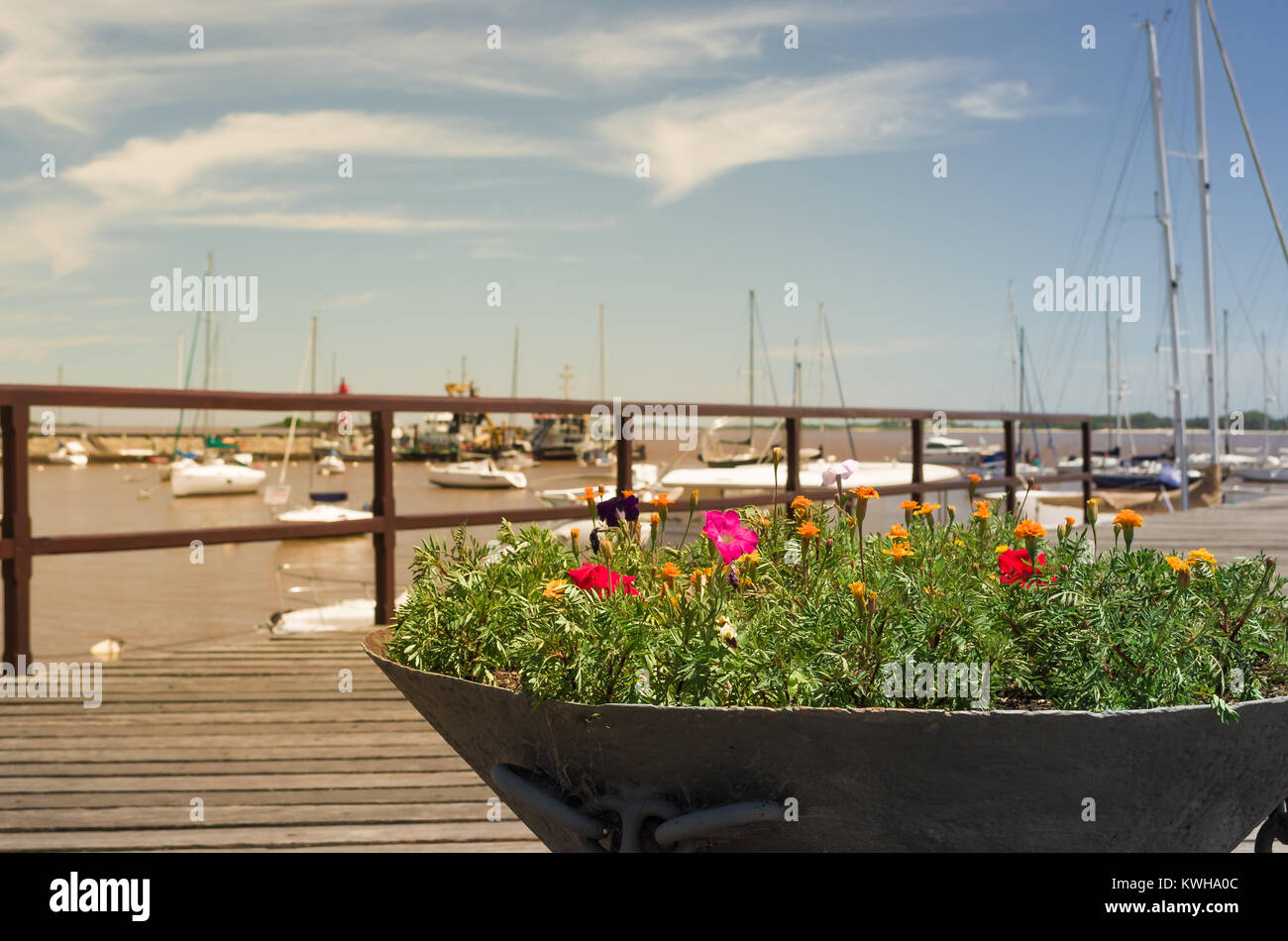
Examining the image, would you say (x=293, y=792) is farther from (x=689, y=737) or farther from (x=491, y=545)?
(x=689, y=737)

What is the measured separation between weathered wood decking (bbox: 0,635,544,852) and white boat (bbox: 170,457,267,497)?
43.0m

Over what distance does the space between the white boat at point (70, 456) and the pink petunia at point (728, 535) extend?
9392 centimetres

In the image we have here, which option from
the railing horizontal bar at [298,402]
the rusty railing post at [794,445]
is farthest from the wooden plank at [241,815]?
the rusty railing post at [794,445]

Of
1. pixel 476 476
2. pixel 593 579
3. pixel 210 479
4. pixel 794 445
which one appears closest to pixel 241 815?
pixel 593 579

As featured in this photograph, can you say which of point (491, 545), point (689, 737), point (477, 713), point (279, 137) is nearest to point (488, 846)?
point (491, 545)

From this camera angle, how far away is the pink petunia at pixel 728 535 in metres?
1.31

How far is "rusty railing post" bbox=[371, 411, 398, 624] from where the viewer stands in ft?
14.9

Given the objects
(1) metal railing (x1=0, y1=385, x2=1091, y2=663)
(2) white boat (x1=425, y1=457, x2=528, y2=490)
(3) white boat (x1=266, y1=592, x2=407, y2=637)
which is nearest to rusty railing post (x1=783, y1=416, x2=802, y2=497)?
(1) metal railing (x1=0, y1=385, x2=1091, y2=663)

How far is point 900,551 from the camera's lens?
4.33 ft

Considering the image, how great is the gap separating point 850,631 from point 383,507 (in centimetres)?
374

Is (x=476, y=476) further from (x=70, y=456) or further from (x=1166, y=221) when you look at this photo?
(x=70, y=456)

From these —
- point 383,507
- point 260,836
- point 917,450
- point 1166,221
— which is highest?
point 1166,221

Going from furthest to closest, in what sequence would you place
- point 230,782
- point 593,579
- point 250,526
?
point 250,526 < point 230,782 < point 593,579

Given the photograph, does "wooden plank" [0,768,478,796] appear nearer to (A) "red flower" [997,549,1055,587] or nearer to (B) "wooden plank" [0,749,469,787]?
(B) "wooden plank" [0,749,469,787]
